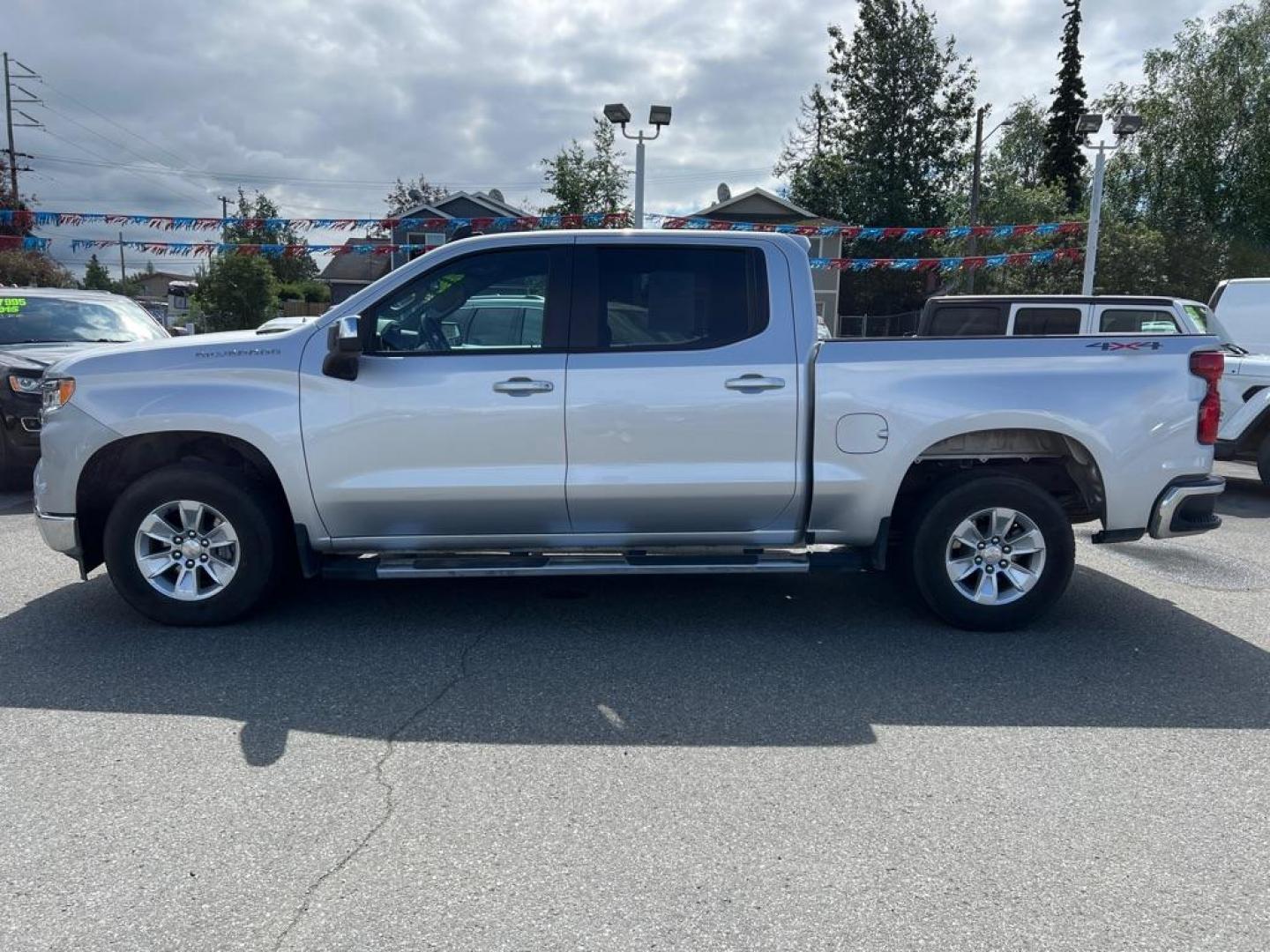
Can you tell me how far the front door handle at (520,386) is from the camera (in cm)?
492

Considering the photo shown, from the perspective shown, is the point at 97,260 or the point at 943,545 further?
the point at 97,260

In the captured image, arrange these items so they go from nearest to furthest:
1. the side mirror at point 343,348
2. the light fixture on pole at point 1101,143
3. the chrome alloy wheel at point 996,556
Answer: the side mirror at point 343,348
the chrome alloy wheel at point 996,556
the light fixture on pole at point 1101,143

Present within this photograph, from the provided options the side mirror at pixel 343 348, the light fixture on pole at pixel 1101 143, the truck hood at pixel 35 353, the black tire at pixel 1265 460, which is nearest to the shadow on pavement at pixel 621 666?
the side mirror at pixel 343 348

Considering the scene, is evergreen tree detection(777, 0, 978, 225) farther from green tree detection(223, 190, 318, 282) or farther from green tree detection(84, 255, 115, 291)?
green tree detection(84, 255, 115, 291)

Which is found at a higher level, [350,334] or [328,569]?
[350,334]

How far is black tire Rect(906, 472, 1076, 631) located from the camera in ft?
16.6

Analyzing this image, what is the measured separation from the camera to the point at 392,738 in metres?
3.87

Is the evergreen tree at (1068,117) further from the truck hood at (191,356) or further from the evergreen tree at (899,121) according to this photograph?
the truck hood at (191,356)

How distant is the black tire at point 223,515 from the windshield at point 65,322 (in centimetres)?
572

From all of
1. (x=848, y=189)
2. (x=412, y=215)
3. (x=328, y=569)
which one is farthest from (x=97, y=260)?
(x=328, y=569)

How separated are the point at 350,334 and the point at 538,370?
0.95m

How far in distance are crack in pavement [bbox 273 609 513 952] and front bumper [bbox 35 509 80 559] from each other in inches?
85.6

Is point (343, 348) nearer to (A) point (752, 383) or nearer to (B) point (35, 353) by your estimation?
(A) point (752, 383)

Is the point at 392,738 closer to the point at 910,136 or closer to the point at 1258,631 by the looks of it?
the point at 1258,631
